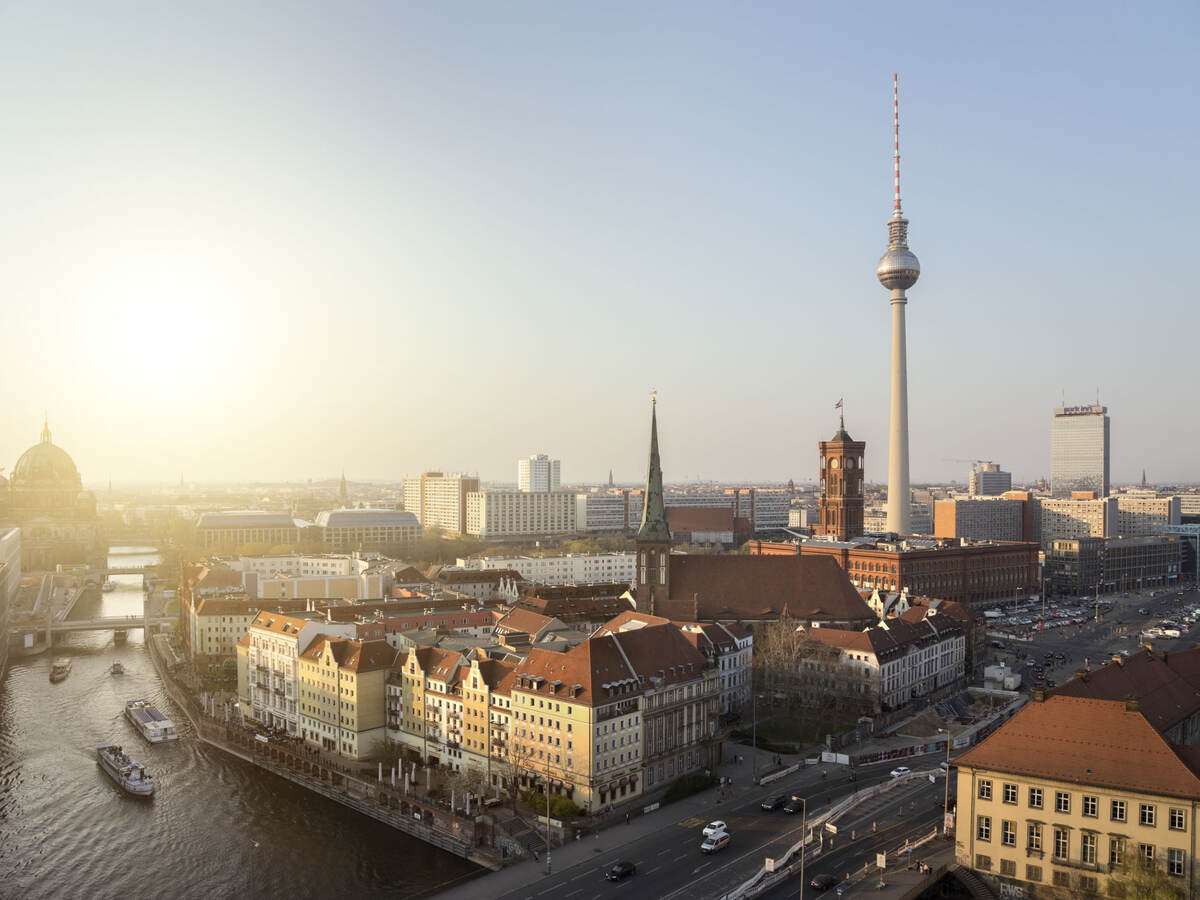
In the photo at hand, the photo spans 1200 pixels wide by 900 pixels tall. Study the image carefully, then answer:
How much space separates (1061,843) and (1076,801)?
2.07 m

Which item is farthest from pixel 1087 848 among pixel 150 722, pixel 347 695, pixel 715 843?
pixel 150 722

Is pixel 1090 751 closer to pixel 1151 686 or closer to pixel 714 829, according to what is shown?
pixel 1151 686

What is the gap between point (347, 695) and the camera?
66750mm

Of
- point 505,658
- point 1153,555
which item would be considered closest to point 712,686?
point 505,658

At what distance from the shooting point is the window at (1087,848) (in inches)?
1577

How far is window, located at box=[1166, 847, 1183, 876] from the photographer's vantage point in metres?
38.2

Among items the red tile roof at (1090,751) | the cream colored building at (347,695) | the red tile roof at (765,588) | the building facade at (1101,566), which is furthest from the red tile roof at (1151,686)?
the building facade at (1101,566)

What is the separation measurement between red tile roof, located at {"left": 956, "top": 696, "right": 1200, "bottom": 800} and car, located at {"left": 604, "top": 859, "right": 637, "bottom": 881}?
1605 centimetres

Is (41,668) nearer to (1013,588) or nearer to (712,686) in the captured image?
(712,686)

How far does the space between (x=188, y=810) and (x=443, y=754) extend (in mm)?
15889

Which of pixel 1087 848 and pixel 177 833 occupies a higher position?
pixel 1087 848

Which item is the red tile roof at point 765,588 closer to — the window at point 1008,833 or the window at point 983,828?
the window at point 983,828

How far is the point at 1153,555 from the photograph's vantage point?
558 feet

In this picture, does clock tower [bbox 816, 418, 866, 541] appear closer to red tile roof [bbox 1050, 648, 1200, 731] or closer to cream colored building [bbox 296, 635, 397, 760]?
red tile roof [bbox 1050, 648, 1200, 731]
